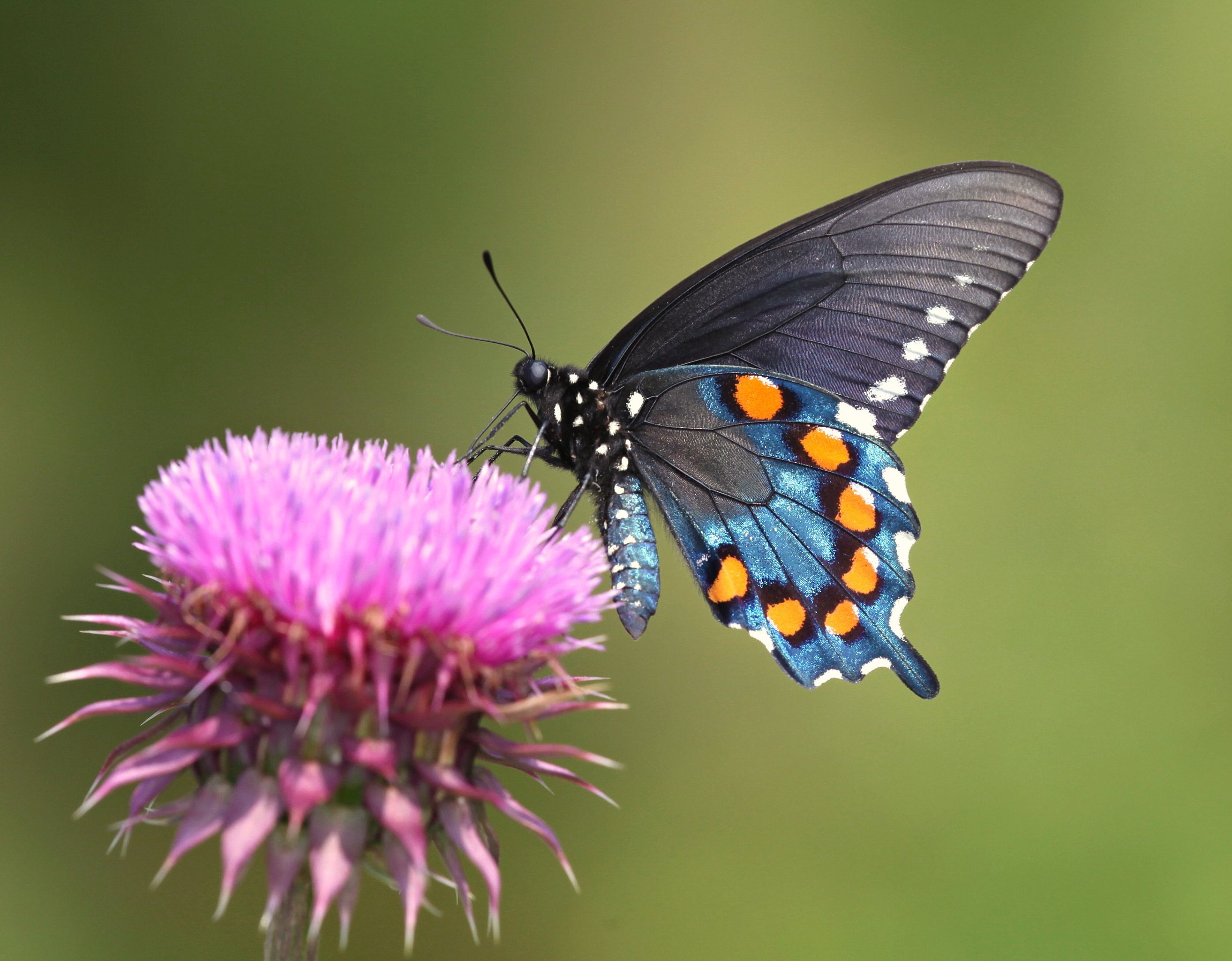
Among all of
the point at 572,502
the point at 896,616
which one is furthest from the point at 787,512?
the point at 572,502

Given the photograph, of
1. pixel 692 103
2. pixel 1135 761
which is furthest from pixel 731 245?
pixel 1135 761

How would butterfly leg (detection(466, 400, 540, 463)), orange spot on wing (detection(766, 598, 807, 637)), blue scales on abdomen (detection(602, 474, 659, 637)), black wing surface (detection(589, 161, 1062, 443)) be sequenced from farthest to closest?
1. black wing surface (detection(589, 161, 1062, 443))
2. orange spot on wing (detection(766, 598, 807, 637))
3. butterfly leg (detection(466, 400, 540, 463))
4. blue scales on abdomen (detection(602, 474, 659, 637))

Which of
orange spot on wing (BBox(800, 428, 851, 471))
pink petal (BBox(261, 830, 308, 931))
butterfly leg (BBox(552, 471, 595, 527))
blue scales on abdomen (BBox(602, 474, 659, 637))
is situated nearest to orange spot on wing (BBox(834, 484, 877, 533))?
orange spot on wing (BBox(800, 428, 851, 471))

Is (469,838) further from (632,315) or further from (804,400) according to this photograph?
(632,315)

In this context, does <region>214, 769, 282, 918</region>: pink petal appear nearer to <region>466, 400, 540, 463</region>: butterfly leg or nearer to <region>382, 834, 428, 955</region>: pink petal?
<region>382, 834, 428, 955</region>: pink petal

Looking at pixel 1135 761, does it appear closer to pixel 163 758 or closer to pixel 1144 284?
pixel 1144 284
